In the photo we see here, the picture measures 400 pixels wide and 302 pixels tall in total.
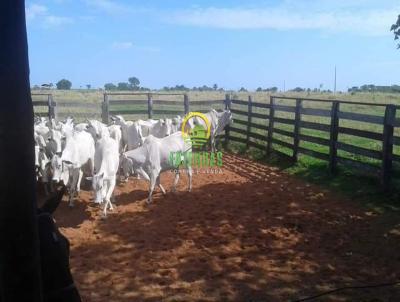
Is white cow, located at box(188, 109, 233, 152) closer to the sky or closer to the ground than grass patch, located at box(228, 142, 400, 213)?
closer to the sky

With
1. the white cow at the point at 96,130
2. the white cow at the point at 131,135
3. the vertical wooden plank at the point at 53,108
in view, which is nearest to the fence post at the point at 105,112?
the vertical wooden plank at the point at 53,108

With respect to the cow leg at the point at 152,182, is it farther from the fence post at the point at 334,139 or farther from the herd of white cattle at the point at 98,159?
the fence post at the point at 334,139

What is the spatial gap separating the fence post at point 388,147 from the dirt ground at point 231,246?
3.13 ft

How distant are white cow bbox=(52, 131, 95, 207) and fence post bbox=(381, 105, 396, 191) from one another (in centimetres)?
691

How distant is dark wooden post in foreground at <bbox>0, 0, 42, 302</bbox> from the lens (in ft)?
6.49

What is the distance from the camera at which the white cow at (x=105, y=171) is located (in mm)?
8734

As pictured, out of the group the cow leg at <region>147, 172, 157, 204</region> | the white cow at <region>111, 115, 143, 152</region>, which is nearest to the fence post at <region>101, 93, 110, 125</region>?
the white cow at <region>111, 115, 143, 152</region>

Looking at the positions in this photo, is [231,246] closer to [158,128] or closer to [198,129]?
[158,128]

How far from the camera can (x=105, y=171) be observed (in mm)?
9094

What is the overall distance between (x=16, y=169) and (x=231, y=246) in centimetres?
546

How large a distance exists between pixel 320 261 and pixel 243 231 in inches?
65.8

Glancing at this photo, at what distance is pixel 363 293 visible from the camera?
5473mm

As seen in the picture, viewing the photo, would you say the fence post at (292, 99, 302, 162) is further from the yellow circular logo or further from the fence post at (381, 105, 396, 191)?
the yellow circular logo

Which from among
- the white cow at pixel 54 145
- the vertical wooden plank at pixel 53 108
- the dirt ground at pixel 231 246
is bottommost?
the dirt ground at pixel 231 246
